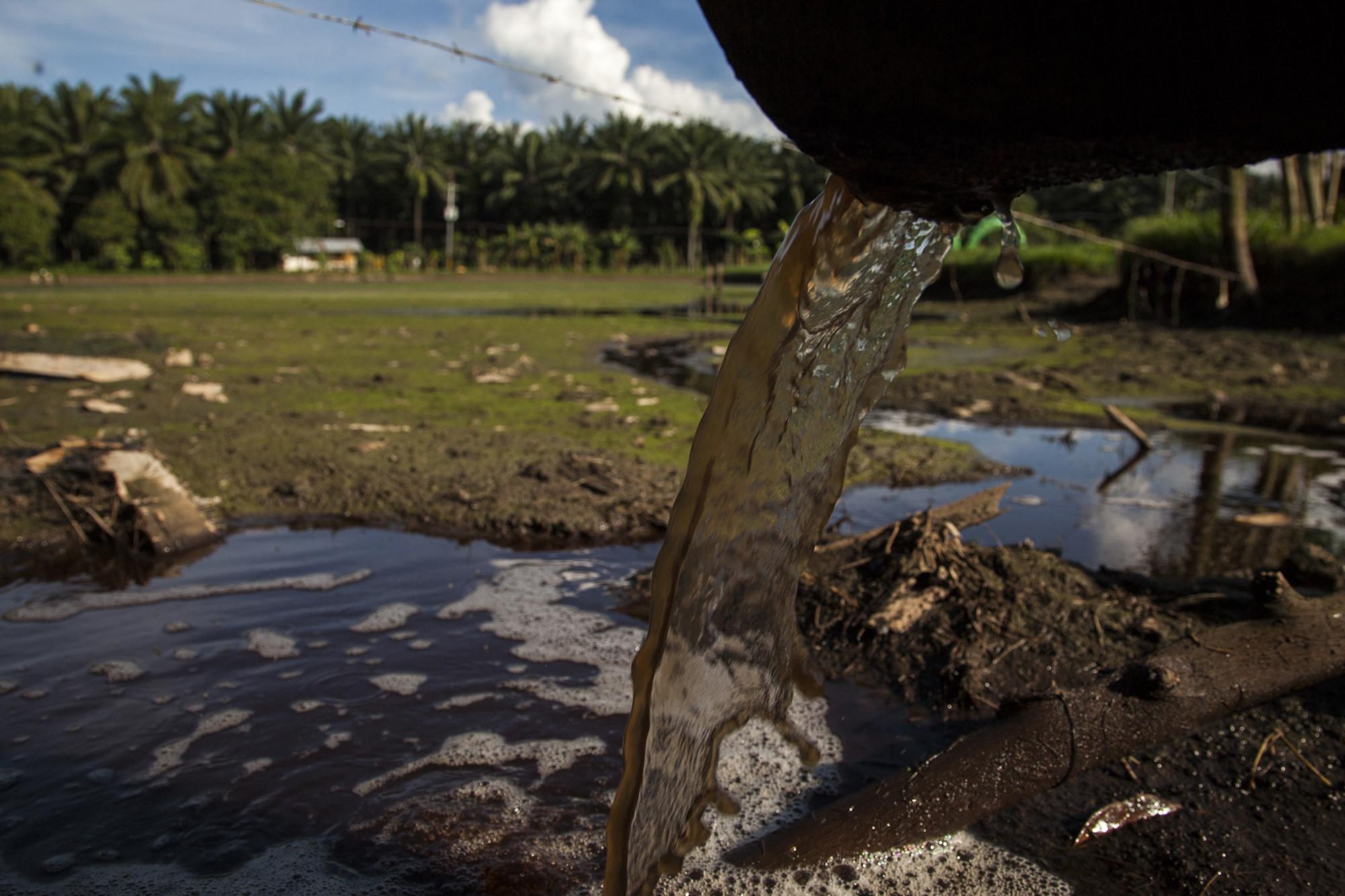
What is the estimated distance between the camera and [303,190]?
177ft

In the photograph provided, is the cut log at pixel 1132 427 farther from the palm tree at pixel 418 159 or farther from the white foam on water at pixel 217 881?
the palm tree at pixel 418 159

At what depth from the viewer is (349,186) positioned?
67188 mm

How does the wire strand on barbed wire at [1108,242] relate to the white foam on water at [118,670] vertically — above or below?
above

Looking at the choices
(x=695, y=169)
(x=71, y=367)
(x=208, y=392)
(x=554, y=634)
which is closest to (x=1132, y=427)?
(x=554, y=634)

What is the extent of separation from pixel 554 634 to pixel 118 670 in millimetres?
1837

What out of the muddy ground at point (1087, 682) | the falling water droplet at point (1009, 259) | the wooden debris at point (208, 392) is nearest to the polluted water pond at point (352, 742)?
the muddy ground at point (1087, 682)

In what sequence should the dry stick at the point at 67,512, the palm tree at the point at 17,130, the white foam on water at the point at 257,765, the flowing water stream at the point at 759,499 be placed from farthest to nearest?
the palm tree at the point at 17,130 → the dry stick at the point at 67,512 → the white foam on water at the point at 257,765 → the flowing water stream at the point at 759,499

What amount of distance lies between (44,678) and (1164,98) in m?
4.38

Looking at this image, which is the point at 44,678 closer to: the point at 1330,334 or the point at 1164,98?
the point at 1164,98

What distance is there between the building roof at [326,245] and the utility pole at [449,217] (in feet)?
18.8

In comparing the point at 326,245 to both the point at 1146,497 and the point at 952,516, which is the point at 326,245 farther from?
the point at 952,516

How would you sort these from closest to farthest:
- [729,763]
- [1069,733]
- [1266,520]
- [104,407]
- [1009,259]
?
[1009,259] → [1069,733] → [729,763] → [1266,520] → [104,407]

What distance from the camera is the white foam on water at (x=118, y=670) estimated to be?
3869mm

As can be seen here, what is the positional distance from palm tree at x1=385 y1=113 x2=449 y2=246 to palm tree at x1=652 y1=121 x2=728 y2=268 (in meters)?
15.9
